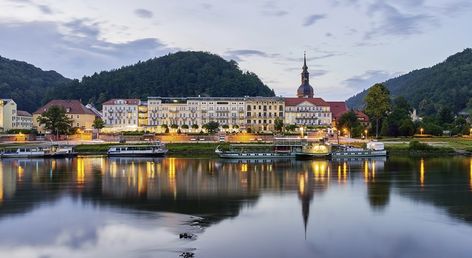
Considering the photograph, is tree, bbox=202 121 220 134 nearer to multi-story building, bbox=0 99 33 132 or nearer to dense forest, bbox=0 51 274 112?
dense forest, bbox=0 51 274 112

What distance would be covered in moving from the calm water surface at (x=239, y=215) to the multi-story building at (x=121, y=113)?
75.5 meters

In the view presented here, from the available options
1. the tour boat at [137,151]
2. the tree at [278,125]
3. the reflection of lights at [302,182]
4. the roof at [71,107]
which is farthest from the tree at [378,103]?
Result: the roof at [71,107]

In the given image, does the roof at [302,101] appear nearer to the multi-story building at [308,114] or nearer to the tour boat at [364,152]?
the multi-story building at [308,114]

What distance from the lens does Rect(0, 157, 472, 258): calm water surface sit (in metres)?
19.4

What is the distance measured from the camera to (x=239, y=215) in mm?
25328

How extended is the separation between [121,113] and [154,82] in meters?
31.4

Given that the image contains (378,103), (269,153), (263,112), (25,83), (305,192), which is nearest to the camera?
(305,192)

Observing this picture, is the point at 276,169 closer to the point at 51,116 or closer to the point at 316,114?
the point at 51,116

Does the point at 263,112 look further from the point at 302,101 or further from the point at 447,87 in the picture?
the point at 447,87

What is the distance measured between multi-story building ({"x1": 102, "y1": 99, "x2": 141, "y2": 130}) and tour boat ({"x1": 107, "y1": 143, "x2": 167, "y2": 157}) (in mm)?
41070

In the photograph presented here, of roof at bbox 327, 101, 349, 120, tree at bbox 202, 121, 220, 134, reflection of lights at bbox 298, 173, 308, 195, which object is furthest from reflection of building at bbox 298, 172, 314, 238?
roof at bbox 327, 101, 349, 120

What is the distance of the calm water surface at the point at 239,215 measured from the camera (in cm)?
1942

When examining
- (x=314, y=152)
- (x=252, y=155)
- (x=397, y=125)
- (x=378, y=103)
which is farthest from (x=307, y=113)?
(x=252, y=155)

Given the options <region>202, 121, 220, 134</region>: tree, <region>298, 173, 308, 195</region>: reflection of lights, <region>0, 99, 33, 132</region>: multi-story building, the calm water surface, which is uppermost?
<region>0, 99, 33, 132</region>: multi-story building
